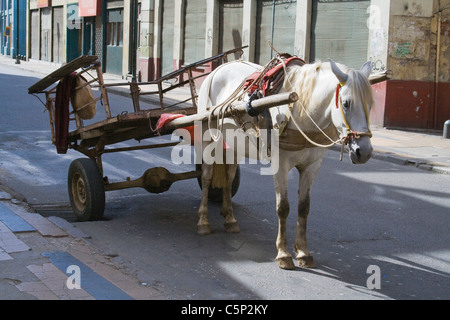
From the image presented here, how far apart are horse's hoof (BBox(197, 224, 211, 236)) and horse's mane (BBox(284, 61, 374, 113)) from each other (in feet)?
6.67

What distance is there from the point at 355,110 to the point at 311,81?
652 mm

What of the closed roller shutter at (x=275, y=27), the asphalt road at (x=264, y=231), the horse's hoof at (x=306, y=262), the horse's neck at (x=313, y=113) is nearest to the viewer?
the horse's neck at (x=313, y=113)

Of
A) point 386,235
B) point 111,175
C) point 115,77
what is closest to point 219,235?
point 386,235

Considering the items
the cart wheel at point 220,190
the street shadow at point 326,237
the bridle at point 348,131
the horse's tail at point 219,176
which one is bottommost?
the street shadow at point 326,237

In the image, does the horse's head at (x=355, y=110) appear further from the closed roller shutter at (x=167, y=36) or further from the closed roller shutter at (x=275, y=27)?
the closed roller shutter at (x=167, y=36)

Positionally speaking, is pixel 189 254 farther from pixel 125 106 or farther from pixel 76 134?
pixel 125 106

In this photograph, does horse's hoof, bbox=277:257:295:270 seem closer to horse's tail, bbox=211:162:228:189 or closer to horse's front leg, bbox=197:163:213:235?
horse's front leg, bbox=197:163:213:235

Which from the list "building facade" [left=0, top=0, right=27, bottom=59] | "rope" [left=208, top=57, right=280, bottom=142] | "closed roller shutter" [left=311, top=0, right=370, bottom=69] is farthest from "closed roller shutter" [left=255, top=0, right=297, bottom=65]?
"building facade" [left=0, top=0, right=27, bottom=59]

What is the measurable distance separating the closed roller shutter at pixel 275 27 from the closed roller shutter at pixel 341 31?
1242mm

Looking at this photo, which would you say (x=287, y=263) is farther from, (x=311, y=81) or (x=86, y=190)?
(x=86, y=190)

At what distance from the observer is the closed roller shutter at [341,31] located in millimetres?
18219

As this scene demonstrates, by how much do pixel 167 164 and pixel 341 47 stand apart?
9621 millimetres

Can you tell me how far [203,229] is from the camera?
714cm

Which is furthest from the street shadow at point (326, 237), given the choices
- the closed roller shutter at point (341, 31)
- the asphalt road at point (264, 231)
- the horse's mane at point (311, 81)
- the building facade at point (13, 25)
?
the building facade at point (13, 25)
